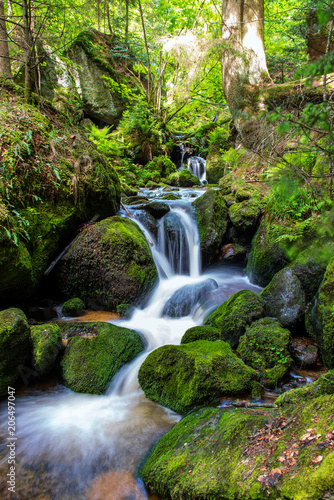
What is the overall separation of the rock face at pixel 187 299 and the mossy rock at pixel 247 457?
3047mm

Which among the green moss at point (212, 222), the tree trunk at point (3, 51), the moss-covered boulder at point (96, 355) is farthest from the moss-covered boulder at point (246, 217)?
the tree trunk at point (3, 51)

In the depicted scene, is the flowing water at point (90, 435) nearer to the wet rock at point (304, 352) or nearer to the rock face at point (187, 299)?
the rock face at point (187, 299)

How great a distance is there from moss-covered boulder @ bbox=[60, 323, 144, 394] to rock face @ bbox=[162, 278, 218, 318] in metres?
1.30

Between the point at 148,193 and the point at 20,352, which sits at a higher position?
the point at 148,193

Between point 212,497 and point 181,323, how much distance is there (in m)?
3.58

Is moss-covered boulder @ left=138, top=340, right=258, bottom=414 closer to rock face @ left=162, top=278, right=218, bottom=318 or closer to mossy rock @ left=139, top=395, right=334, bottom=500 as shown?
mossy rock @ left=139, top=395, right=334, bottom=500

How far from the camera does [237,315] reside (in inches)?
168

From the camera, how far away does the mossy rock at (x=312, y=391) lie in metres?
2.19

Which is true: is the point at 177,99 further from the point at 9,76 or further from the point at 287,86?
the point at 9,76

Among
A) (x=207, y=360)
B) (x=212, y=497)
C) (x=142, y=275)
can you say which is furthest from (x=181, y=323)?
(x=212, y=497)

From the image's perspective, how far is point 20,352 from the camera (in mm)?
3504

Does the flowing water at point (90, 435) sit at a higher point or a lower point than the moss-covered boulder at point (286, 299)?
lower

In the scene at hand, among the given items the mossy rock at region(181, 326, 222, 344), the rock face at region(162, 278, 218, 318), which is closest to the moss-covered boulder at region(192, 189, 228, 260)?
the rock face at region(162, 278, 218, 318)

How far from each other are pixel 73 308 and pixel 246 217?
4.92m
